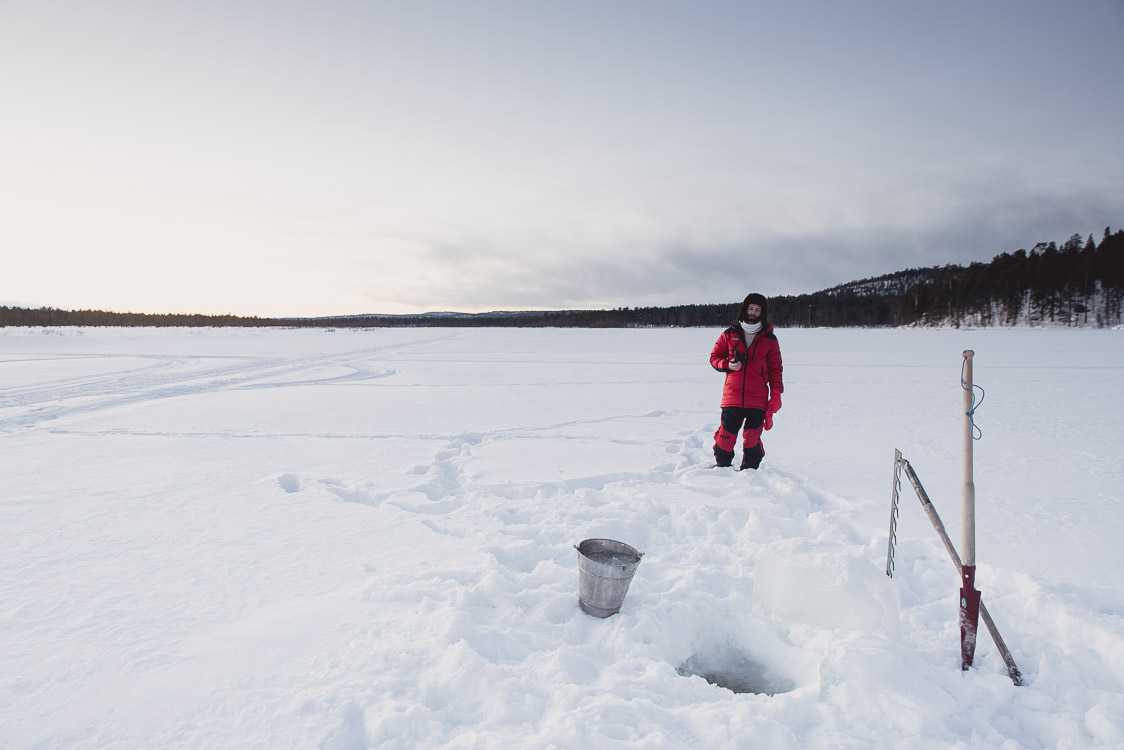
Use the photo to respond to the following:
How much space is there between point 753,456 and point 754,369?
0.78 m

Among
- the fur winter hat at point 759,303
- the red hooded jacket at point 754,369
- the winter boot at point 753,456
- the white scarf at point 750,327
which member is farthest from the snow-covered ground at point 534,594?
the fur winter hat at point 759,303

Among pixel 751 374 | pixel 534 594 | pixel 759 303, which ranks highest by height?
pixel 759 303

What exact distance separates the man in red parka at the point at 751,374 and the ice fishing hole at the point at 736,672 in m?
2.54

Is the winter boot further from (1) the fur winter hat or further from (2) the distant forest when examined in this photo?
(2) the distant forest

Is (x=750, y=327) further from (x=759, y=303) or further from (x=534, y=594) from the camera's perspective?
(x=534, y=594)

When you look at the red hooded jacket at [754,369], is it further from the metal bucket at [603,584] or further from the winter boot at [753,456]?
the metal bucket at [603,584]

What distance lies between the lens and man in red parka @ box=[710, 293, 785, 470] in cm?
471

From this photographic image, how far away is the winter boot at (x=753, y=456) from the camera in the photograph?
4762mm

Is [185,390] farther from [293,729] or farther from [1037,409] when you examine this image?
[1037,409]

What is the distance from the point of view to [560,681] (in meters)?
2.06

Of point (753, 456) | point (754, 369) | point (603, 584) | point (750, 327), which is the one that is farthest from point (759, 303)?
point (603, 584)

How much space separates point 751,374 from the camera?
475cm

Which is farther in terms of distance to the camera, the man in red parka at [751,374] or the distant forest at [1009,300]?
the distant forest at [1009,300]

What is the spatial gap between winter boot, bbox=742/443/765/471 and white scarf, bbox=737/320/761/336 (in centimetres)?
100
